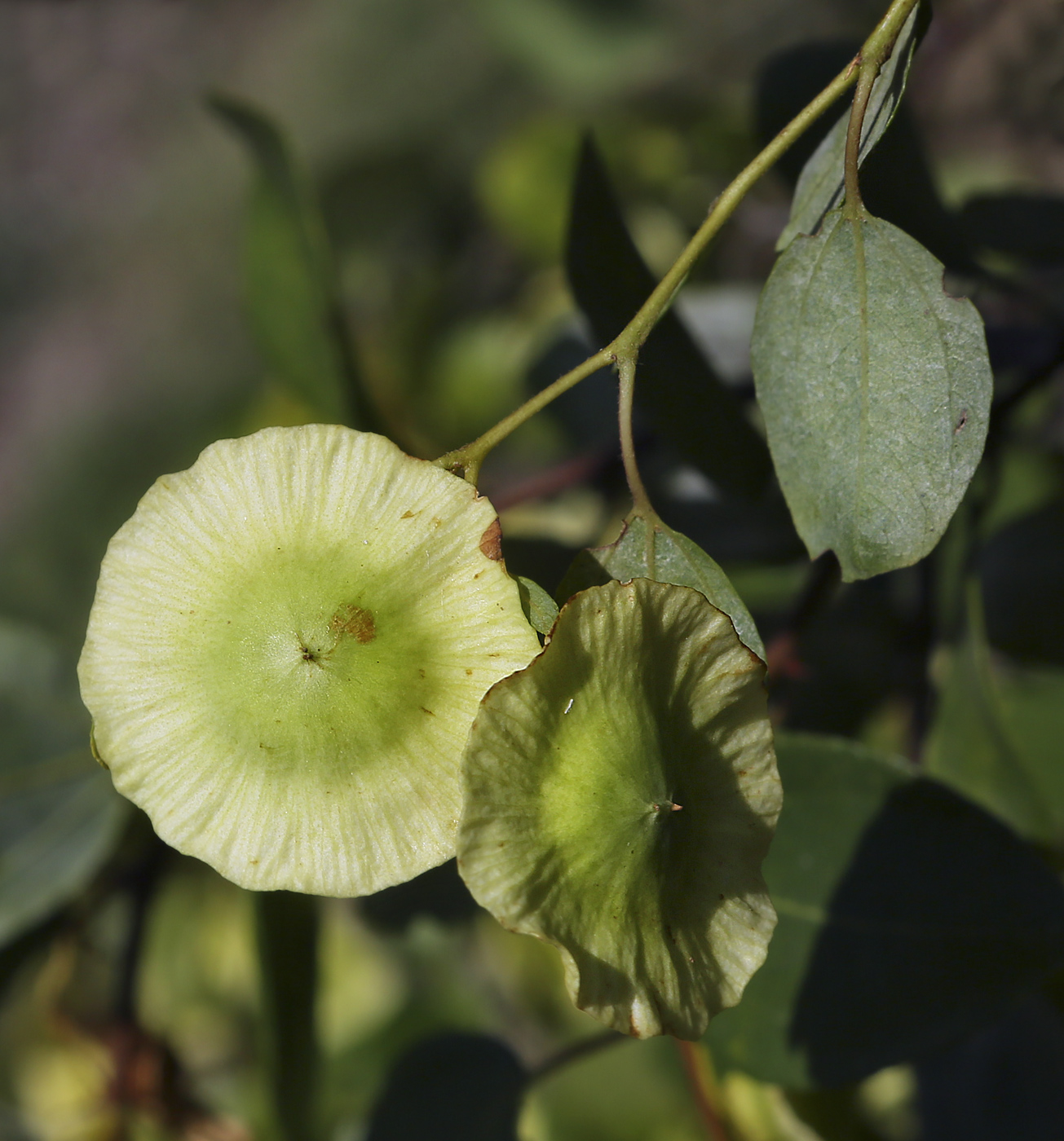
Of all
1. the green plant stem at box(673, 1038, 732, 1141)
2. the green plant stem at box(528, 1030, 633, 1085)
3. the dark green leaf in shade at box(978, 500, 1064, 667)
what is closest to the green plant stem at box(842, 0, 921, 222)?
the dark green leaf in shade at box(978, 500, 1064, 667)

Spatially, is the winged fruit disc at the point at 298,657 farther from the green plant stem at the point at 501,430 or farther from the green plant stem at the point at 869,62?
the green plant stem at the point at 869,62

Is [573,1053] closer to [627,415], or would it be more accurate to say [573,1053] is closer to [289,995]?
[289,995]

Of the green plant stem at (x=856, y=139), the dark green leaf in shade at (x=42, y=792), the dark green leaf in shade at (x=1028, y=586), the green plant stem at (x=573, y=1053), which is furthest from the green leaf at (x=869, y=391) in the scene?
the dark green leaf in shade at (x=42, y=792)

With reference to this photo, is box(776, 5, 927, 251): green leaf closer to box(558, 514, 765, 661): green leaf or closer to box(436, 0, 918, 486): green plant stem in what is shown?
box(436, 0, 918, 486): green plant stem

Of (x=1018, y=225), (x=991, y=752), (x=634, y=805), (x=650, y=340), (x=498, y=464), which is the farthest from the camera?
(x=498, y=464)

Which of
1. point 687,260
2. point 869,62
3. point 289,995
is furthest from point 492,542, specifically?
point 289,995

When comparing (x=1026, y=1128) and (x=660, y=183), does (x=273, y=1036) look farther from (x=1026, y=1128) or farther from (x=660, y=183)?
(x=660, y=183)
